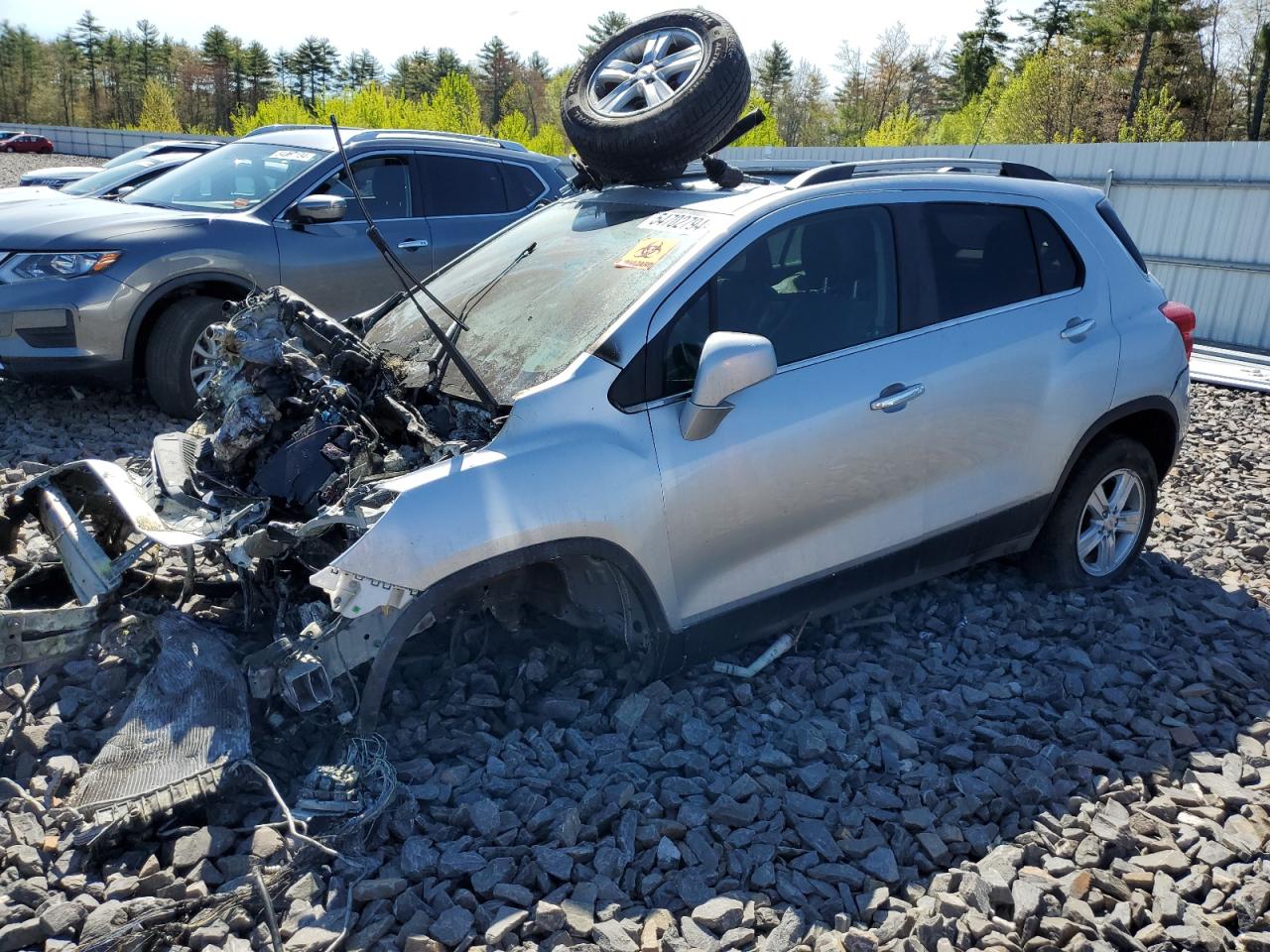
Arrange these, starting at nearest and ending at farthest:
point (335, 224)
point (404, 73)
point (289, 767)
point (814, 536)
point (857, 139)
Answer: point (289, 767) → point (814, 536) → point (335, 224) → point (857, 139) → point (404, 73)

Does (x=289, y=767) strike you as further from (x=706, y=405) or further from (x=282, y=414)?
(x=706, y=405)

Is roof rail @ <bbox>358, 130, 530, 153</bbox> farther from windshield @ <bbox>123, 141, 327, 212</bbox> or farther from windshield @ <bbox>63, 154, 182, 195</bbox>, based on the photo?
windshield @ <bbox>63, 154, 182, 195</bbox>

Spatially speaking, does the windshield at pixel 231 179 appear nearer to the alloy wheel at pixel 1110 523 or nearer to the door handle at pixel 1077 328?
the door handle at pixel 1077 328

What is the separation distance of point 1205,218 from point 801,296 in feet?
41.7

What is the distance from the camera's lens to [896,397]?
3836 millimetres

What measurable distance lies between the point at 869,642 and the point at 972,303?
1437 mm

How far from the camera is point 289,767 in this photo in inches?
127

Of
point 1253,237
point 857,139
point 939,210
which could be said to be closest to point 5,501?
point 939,210

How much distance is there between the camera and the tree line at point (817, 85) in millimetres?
36938

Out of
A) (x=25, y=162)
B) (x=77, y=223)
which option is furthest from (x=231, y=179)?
(x=25, y=162)

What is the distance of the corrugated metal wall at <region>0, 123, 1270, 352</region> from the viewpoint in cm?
→ 1341

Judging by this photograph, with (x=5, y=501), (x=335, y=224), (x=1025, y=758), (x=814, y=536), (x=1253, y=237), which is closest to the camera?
(x=1025, y=758)

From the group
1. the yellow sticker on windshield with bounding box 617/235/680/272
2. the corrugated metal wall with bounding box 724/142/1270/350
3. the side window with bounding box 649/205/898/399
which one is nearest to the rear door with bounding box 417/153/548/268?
the yellow sticker on windshield with bounding box 617/235/680/272

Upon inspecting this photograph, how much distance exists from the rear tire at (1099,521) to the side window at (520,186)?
532 centimetres
